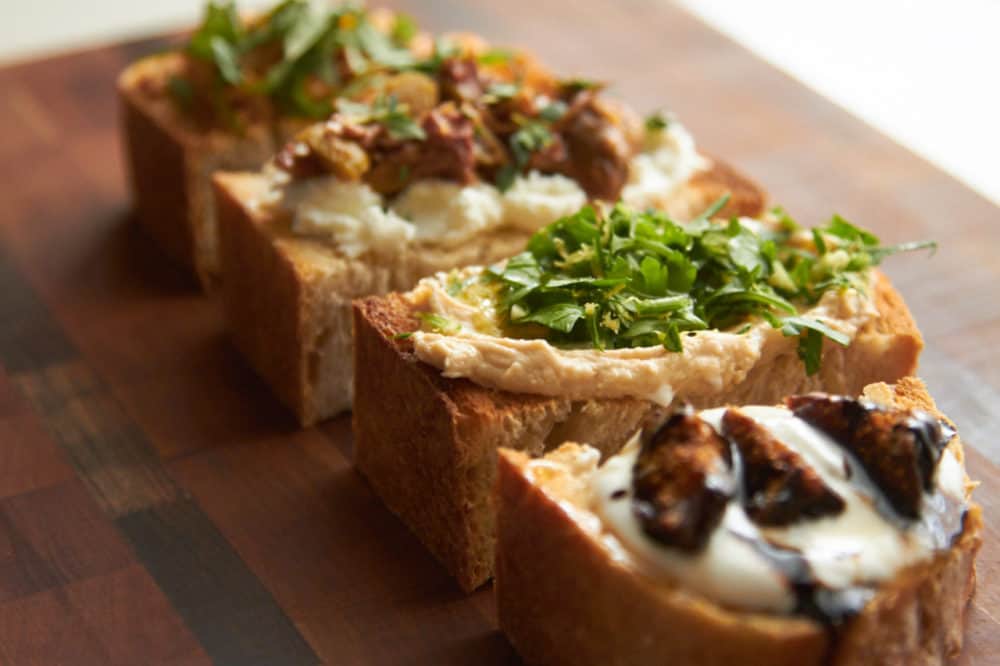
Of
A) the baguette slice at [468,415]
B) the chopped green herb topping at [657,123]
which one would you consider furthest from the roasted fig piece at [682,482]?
the chopped green herb topping at [657,123]

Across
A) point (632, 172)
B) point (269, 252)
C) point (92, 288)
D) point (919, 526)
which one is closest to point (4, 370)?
point (92, 288)

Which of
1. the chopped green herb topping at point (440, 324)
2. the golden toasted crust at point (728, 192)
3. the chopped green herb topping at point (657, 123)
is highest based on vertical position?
the chopped green herb topping at point (657, 123)

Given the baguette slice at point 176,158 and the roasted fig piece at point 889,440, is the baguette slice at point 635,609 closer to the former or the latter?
the roasted fig piece at point 889,440

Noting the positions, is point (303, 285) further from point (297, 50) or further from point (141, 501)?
point (297, 50)

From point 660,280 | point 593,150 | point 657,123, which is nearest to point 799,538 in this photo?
point 660,280

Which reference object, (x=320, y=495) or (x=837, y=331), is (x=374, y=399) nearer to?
(x=320, y=495)

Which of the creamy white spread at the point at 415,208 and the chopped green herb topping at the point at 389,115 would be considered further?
the chopped green herb topping at the point at 389,115
